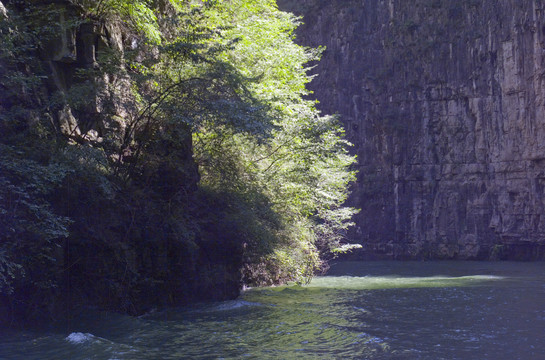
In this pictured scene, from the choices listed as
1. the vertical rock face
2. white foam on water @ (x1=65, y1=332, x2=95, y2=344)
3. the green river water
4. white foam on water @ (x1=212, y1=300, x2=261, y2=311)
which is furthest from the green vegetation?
the vertical rock face

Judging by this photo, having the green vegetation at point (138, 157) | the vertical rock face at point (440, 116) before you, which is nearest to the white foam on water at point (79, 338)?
the green vegetation at point (138, 157)

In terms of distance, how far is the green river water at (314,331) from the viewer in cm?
956

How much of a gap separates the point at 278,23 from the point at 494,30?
26.2 meters

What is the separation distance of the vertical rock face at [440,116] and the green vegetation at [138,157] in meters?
25.5

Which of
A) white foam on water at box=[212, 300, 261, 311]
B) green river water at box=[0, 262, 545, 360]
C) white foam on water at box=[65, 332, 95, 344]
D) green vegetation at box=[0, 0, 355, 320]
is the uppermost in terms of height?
green vegetation at box=[0, 0, 355, 320]

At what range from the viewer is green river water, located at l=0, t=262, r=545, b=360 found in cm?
956

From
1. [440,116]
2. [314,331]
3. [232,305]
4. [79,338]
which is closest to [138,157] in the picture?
[232,305]

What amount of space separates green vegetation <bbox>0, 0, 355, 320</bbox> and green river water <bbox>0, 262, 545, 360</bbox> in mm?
1083

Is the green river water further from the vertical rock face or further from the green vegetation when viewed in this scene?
the vertical rock face

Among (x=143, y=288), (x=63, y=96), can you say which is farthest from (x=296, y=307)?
(x=63, y=96)

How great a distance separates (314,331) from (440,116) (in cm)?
3666

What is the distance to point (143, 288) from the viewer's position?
539 inches

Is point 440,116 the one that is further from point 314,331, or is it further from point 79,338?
point 79,338

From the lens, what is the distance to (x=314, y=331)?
11719mm
